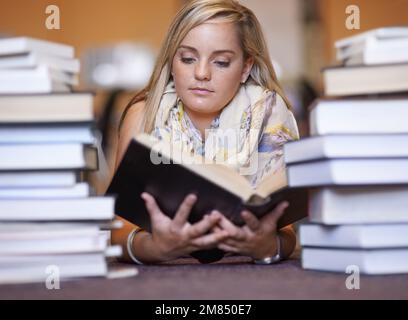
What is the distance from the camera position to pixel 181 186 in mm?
1238

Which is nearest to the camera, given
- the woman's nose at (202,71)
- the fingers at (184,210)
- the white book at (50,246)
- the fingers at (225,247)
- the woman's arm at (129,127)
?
the white book at (50,246)

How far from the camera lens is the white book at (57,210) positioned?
114cm

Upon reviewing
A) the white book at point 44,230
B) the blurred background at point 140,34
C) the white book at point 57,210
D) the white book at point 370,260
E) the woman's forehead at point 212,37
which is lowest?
the white book at point 370,260

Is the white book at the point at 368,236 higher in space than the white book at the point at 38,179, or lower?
lower

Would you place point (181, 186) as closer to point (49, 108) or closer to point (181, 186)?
point (181, 186)

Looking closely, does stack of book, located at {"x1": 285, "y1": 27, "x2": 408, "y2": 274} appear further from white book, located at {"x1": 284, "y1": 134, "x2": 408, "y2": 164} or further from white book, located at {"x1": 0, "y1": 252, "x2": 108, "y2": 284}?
white book, located at {"x1": 0, "y1": 252, "x2": 108, "y2": 284}

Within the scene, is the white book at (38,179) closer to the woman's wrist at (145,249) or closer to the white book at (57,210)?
the white book at (57,210)

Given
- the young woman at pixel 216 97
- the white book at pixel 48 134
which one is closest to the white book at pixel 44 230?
the white book at pixel 48 134

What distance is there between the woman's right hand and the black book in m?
0.01

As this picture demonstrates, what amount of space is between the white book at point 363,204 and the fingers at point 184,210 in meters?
0.24

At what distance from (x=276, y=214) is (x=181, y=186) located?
24 centimetres

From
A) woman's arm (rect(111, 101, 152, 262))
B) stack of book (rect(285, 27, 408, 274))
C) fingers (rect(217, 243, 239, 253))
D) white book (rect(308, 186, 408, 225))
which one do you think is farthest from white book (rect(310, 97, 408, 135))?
woman's arm (rect(111, 101, 152, 262))
